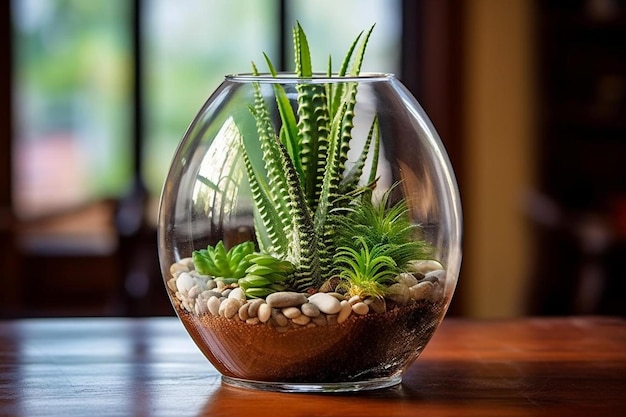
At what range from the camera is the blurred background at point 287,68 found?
3.63m

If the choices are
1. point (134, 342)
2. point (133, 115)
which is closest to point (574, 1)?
point (133, 115)

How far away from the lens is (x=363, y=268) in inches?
31.3

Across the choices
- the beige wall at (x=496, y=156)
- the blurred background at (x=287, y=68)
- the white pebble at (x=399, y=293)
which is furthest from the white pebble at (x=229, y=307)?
the beige wall at (x=496, y=156)

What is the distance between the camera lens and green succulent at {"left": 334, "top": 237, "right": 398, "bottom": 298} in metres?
0.79

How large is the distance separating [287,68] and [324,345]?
2.88 metres

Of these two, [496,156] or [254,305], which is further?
[496,156]

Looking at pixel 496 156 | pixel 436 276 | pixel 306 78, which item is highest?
pixel 306 78

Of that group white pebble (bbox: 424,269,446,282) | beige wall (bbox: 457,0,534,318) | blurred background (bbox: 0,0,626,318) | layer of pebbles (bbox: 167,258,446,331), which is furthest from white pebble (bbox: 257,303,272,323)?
beige wall (bbox: 457,0,534,318)

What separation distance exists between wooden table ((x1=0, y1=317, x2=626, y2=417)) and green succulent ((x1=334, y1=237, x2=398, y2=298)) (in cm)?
8

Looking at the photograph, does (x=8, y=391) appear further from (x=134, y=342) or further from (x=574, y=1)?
(x=574, y=1)

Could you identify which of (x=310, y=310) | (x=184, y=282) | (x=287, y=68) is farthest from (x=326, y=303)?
(x=287, y=68)

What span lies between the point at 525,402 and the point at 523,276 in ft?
9.87

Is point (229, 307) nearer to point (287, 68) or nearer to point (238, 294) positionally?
point (238, 294)

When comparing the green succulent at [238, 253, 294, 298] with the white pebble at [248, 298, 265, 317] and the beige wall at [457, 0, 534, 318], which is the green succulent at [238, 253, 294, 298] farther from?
the beige wall at [457, 0, 534, 318]
